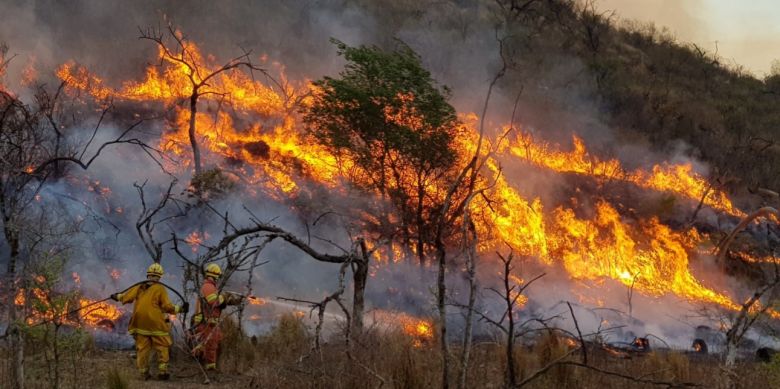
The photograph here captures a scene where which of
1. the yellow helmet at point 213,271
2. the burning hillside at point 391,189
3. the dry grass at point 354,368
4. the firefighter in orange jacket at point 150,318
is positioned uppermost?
the burning hillside at point 391,189

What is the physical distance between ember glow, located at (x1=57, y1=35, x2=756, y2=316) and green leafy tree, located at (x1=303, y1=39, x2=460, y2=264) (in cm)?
81

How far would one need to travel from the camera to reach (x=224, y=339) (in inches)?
357

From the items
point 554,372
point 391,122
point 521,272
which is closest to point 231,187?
point 391,122

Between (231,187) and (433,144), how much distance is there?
23.1 feet

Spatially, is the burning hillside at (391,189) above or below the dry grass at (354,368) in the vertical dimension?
above

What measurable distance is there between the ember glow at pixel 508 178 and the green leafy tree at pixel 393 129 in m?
0.81

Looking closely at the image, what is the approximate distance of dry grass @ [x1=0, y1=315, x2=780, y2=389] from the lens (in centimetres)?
544

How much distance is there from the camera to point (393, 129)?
1706 cm

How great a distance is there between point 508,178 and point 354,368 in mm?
20162

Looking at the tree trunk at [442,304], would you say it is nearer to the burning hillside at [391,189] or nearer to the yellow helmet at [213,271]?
the burning hillside at [391,189]

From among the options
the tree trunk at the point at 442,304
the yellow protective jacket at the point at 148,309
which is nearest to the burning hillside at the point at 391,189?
the yellow protective jacket at the point at 148,309

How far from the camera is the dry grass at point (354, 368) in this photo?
5438 millimetres

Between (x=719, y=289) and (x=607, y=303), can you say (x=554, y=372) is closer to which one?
(x=607, y=303)

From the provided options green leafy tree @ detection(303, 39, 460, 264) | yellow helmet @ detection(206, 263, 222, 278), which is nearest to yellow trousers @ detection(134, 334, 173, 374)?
yellow helmet @ detection(206, 263, 222, 278)
